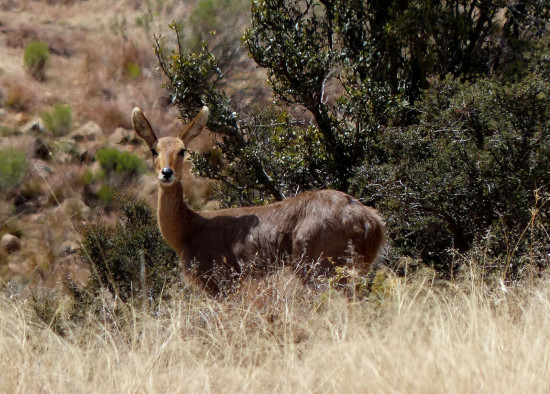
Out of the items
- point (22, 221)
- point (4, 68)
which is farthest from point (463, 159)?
point (4, 68)

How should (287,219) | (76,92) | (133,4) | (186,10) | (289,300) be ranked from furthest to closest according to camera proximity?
1. (133,4)
2. (186,10)
3. (76,92)
4. (287,219)
5. (289,300)

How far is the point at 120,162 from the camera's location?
63.0ft

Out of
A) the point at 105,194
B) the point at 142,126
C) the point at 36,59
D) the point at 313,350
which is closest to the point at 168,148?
the point at 142,126

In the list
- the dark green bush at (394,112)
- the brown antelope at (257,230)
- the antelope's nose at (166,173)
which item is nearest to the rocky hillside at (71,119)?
the dark green bush at (394,112)

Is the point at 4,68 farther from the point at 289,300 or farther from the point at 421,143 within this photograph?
the point at 289,300

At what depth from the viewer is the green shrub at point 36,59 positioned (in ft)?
73.5

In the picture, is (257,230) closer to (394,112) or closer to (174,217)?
(174,217)

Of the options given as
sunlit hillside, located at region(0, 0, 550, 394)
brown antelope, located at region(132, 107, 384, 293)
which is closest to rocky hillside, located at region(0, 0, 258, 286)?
sunlit hillside, located at region(0, 0, 550, 394)

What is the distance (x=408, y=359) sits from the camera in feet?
12.0

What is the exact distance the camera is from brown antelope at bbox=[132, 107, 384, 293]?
6.67m

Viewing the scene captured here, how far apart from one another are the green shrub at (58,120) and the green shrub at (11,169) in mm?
1323

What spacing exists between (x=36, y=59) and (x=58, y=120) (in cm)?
363

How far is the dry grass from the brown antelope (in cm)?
109

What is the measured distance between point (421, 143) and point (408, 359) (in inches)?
176
